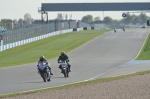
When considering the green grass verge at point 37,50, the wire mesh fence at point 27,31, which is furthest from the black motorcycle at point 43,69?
the wire mesh fence at point 27,31

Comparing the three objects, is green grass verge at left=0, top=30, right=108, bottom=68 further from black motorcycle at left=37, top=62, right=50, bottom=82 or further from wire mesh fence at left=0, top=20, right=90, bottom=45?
black motorcycle at left=37, top=62, right=50, bottom=82

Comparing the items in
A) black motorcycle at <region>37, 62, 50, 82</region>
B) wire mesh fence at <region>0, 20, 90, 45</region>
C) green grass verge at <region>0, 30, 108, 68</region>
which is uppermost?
wire mesh fence at <region>0, 20, 90, 45</region>

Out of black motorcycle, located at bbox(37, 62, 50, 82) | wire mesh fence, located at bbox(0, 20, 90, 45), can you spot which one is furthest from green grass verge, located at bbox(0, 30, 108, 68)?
black motorcycle, located at bbox(37, 62, 50, 82)

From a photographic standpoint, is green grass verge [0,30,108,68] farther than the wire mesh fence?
No

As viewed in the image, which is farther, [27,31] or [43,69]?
[27,31]

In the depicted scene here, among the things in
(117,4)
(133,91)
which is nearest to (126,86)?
(133,91)

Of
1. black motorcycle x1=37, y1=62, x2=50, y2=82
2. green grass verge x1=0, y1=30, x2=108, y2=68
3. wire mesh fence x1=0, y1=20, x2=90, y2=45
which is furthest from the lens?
wire mesh fence x1=0, y1=20, x2=90, y2=45

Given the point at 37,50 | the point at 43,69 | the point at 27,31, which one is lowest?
the point at 37,50

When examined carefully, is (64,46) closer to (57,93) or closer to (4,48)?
(4,48)

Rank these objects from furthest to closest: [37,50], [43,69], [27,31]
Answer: [27,31]
[37,50]
[43,69]

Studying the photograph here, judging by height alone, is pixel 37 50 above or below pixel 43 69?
below

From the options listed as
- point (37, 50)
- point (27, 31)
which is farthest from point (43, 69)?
point (27, 31)

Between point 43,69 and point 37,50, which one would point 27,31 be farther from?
point 43,69

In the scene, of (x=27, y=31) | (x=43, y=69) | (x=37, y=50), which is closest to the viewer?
(x=43, y=69)
